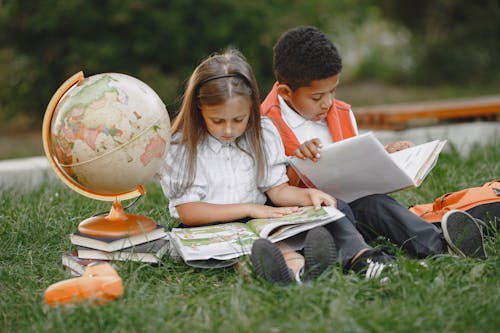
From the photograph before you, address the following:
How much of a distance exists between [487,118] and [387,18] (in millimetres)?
5962

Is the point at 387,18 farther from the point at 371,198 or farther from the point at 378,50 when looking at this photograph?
the point at 371,198

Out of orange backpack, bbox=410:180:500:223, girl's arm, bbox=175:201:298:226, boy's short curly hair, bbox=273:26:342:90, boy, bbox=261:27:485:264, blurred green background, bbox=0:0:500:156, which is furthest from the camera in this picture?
blurred green background, bbox=0:0:500:156

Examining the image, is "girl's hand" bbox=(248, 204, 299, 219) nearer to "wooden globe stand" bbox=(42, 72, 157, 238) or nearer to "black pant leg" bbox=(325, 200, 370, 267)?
"black pant leg" bbox=(325, 200, 370, 267)

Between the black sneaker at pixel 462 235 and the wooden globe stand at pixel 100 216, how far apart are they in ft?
4.17

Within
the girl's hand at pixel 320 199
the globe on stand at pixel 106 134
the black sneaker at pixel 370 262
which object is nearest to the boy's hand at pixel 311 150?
the girl's hand at pixel 320 199

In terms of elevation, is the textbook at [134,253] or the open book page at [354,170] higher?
the open book page at [354,170]

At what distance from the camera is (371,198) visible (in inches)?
130

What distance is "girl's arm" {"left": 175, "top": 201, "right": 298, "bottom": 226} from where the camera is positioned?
3225 mm

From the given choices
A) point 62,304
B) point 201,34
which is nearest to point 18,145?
point 201,34

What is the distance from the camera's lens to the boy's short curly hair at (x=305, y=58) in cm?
333

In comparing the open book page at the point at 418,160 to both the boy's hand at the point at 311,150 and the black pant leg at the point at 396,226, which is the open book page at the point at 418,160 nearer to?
the black pant leg at the point at 396,226

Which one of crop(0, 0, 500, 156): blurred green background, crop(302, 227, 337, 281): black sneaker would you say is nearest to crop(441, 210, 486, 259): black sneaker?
crop(302, 227, 337, 281): black sneaker

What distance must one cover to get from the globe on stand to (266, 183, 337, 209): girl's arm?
61 cm

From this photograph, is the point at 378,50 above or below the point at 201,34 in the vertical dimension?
below
